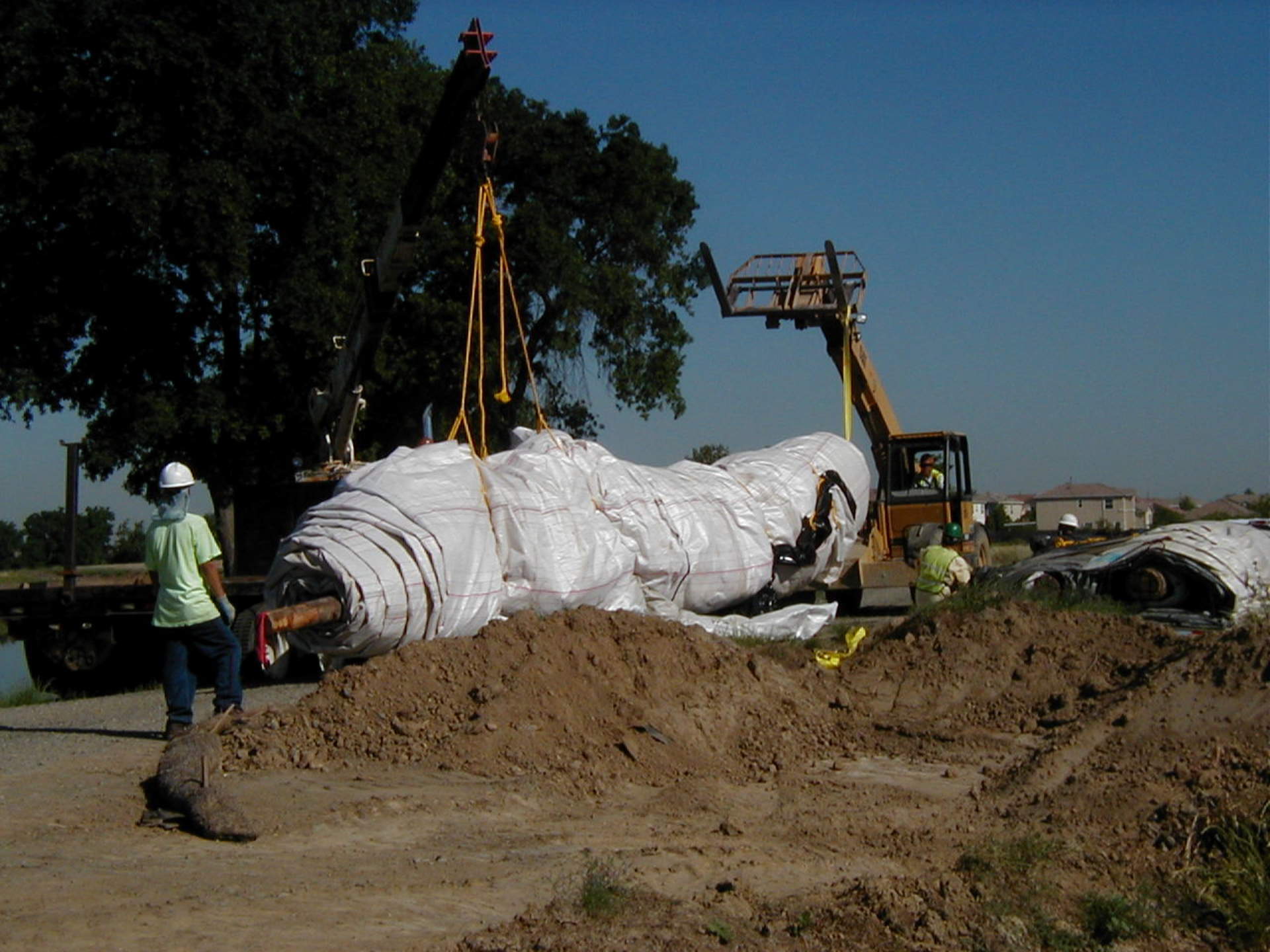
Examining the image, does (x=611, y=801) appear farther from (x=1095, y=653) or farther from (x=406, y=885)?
(x=1095, y=653)

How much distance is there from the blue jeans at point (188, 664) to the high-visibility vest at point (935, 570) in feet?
21.2

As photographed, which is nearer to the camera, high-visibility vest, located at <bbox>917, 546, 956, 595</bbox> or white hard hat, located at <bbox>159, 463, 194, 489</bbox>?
white hard hat, located at <bbox>159, 463, 194, 489</bbox>

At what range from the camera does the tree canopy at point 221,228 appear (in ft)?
62.0

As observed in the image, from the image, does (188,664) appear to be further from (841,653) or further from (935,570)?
(935,570)

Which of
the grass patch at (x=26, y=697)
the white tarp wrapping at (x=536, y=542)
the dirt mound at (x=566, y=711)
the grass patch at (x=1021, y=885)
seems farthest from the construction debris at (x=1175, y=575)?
the grass patch at (x=26, y=697)

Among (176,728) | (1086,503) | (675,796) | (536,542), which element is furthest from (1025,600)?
(1086,503)

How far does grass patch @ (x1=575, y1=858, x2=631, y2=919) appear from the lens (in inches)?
199

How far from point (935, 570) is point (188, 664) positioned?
6.84 m

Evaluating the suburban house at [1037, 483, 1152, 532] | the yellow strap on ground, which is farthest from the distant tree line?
the suburban house at [1037, 483, 1152, 532]

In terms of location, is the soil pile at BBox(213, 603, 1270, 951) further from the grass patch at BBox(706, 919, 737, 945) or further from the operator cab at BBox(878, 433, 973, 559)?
the operator cab at BBox(878, 433, 973, 559)

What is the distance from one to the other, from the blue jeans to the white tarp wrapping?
40.6 inches

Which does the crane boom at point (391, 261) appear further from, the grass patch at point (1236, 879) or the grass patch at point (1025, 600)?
the grass patch at point (1236, 879)

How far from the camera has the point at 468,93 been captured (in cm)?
1118

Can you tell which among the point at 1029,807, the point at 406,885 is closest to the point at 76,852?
the point at 406,885
